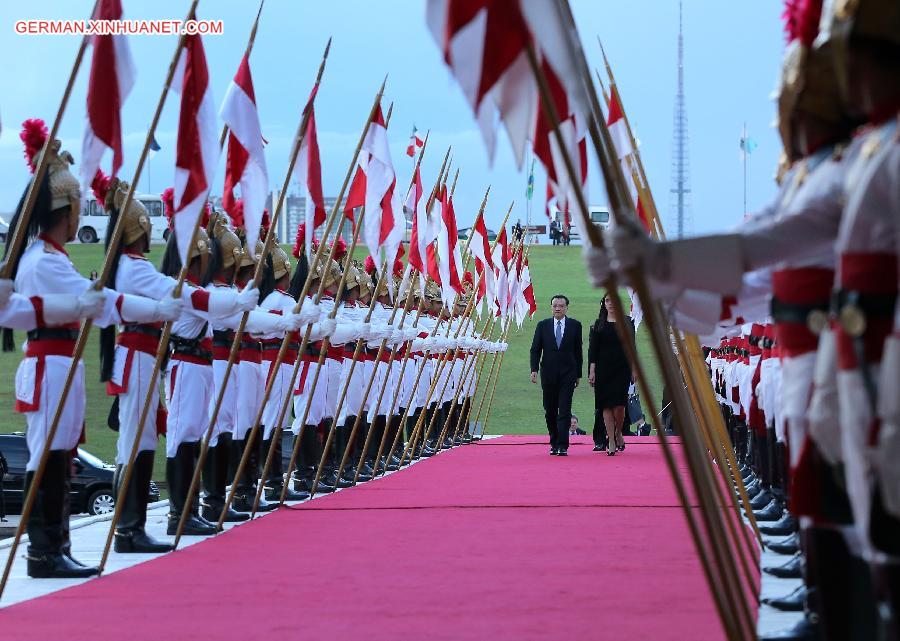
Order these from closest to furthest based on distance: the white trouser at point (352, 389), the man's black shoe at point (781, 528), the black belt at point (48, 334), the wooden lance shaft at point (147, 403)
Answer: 1. the black belt at point (48, 334)
2. the wooden lance shaft at point (147, 403)
3. the man's black shoe at point (781, 528)
4. the white trouser at point (352, 389)

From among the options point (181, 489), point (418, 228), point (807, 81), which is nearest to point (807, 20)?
point (807, 81)

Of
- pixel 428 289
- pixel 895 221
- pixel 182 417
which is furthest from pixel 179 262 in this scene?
pixel 428 289

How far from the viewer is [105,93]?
7000 mm

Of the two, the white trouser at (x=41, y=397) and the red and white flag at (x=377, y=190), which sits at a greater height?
the red and white flag at (x=377, y=190)

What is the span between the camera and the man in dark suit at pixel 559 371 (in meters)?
16.9

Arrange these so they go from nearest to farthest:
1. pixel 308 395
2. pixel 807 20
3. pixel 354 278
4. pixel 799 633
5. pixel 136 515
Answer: pixel 807 20, pixel 799 633, pixel 136 515, pixel 308 395, pixel 354 278

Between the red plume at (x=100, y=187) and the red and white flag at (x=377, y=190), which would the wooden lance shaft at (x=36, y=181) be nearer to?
the red plume at (x=100, y=187)

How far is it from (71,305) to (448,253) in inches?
378

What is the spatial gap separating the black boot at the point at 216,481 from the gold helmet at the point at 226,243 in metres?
1.13

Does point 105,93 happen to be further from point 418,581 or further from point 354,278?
point 354,278

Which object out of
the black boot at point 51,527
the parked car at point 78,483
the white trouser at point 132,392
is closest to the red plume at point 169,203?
the white trouser at point 132,392

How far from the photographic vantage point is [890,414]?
8.84 ft

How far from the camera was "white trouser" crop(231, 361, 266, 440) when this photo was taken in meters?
10.3

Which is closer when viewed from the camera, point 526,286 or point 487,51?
point 487,51
